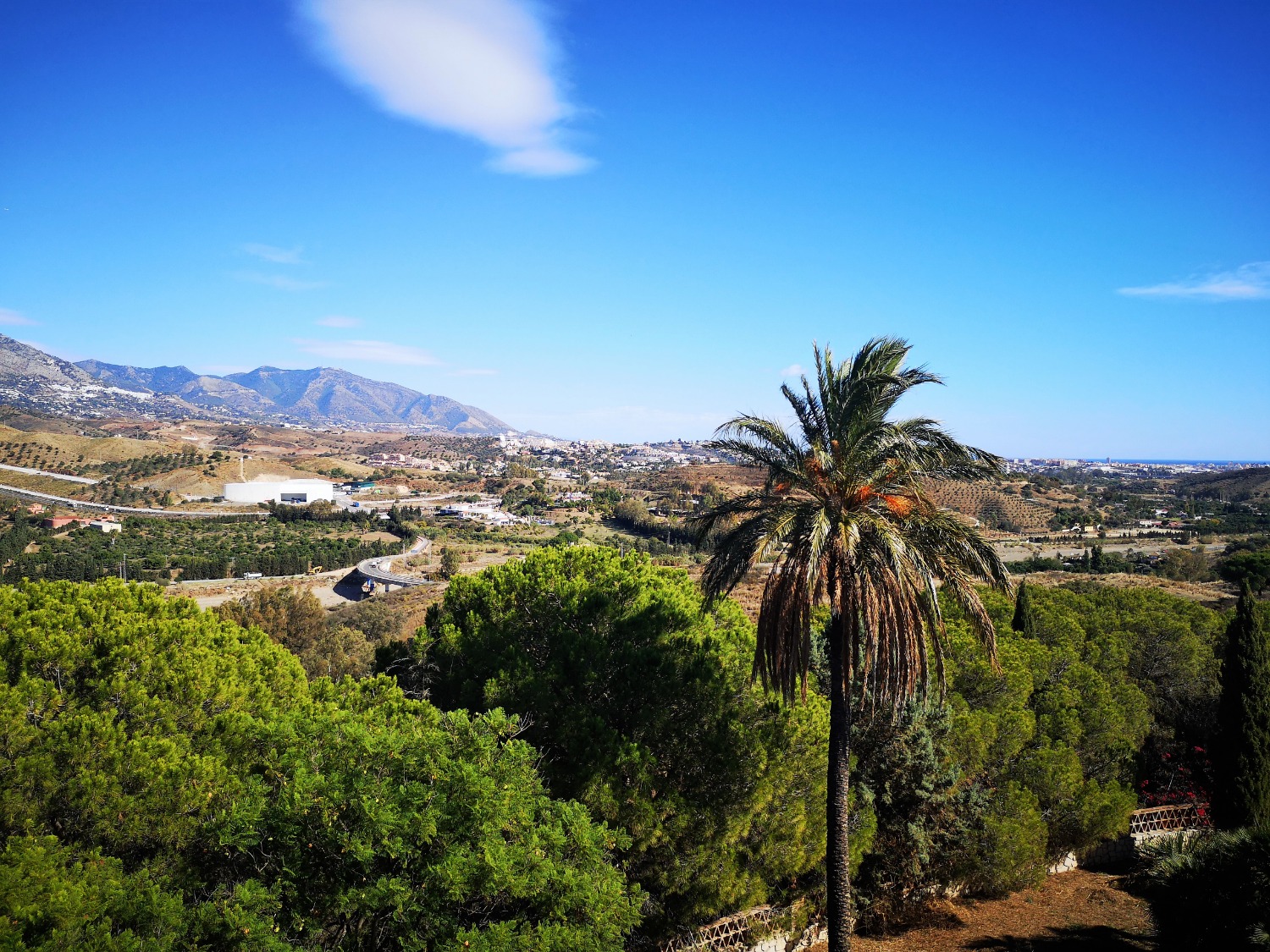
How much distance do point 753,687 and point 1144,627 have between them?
48.2 ft

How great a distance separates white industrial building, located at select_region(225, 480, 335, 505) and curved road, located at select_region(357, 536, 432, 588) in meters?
36.5

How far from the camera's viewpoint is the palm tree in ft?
27.0

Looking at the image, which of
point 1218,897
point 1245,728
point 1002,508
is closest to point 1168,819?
point 1245,728

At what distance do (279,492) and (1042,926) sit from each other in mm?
113293

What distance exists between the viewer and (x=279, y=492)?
365ft

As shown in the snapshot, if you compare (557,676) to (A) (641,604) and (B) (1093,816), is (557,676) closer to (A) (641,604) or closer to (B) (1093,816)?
(A) (641,604)

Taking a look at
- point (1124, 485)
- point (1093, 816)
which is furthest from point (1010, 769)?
point (1124, 485)

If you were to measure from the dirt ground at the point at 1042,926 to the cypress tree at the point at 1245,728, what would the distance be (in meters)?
2.65

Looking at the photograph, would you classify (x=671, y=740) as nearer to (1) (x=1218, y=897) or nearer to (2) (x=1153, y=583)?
(1) (x=1218, y=897)

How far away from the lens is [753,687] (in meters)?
11.6

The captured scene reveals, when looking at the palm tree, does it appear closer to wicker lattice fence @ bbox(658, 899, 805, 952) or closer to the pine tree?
wicker lattice fence @ bbox(658, 899, 805, 952)

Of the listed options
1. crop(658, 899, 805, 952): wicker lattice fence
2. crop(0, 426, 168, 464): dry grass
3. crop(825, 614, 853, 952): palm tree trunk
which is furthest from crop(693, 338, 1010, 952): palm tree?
Answer: crop(0, 426, 168, 464): dry grass

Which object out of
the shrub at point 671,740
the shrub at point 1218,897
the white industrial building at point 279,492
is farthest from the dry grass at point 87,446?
the shrub at point 1218,897

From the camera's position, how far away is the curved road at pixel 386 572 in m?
58.4
